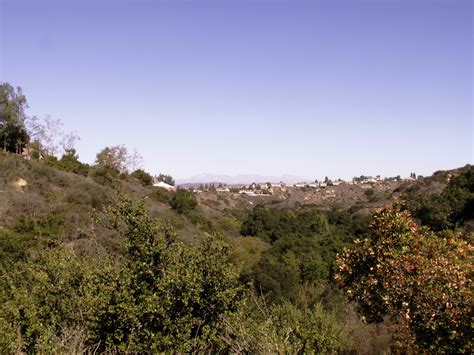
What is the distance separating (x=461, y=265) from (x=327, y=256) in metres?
27.8

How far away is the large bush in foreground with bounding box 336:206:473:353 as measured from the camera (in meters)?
7.36

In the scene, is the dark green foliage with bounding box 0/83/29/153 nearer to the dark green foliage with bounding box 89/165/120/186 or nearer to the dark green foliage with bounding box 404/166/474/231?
the dark green foliage with bounding box 89/165/120/186

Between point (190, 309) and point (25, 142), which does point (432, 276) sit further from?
point (25, 142)

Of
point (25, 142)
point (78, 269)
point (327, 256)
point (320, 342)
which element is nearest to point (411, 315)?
point (320, 342)

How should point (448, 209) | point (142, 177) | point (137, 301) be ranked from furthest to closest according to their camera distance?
1. point (142, 177)
2. point (448, 209)
3. point (137, 301)

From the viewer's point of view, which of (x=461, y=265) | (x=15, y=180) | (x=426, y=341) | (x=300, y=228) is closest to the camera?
(x=426, y=341)

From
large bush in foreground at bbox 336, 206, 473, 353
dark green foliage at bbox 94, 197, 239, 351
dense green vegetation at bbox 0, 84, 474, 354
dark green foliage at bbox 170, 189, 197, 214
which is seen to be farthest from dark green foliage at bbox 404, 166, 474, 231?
dark green foliage at bbox 94, 197, 239, 351

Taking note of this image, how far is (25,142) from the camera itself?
176 feet

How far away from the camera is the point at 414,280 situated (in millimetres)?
7855

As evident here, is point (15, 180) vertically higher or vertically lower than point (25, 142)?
lower

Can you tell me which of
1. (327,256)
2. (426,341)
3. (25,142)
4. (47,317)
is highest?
(25,142)

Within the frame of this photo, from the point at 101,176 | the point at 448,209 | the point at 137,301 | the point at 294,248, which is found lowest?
the point at 294,248

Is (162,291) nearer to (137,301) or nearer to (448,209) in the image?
(137,301)

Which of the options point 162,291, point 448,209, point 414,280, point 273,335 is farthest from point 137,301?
point 448,209
